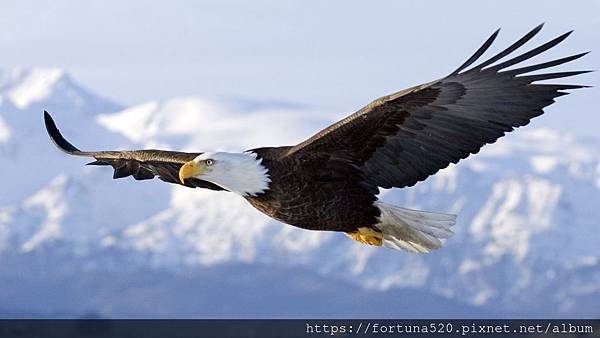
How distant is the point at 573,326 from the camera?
12688 mm

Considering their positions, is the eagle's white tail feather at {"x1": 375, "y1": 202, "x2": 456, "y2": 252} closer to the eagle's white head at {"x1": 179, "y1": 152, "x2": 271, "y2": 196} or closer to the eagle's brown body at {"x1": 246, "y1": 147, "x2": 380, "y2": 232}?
the eagle's brown body at {"x1": 246, "y1": 147, "x2": 380, "y2": 232}

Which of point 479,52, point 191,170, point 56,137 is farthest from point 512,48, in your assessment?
point 56,137

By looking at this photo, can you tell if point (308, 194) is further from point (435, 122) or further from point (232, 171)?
point (435, 122)

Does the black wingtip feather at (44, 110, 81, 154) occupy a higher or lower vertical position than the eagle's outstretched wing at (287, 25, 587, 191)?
higher

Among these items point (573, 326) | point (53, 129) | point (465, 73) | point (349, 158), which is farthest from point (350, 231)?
point (573, 326)

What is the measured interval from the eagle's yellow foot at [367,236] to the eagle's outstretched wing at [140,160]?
0.90 m

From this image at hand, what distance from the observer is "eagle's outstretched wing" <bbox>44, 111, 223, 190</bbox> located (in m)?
10.5

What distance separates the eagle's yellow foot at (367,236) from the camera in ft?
32.4

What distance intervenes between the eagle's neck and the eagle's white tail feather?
95 cm

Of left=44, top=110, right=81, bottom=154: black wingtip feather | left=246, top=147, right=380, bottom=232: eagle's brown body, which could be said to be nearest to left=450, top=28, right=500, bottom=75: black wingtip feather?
left=246, top=147, right=380, bottom=232: eagle's brown body

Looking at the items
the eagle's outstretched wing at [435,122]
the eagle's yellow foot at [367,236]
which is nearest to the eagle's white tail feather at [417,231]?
the eagle's yellow foot at [367,236]

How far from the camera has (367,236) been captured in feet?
32.6

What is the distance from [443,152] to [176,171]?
1908 mm

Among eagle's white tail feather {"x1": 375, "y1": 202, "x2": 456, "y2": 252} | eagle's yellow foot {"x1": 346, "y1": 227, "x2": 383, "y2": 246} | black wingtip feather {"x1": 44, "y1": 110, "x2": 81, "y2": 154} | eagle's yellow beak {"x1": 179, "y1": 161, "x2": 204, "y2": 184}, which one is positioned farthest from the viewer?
black wingtip feather {"x1": 44, "y1": 110, "x2": 81, "y2": 154}
